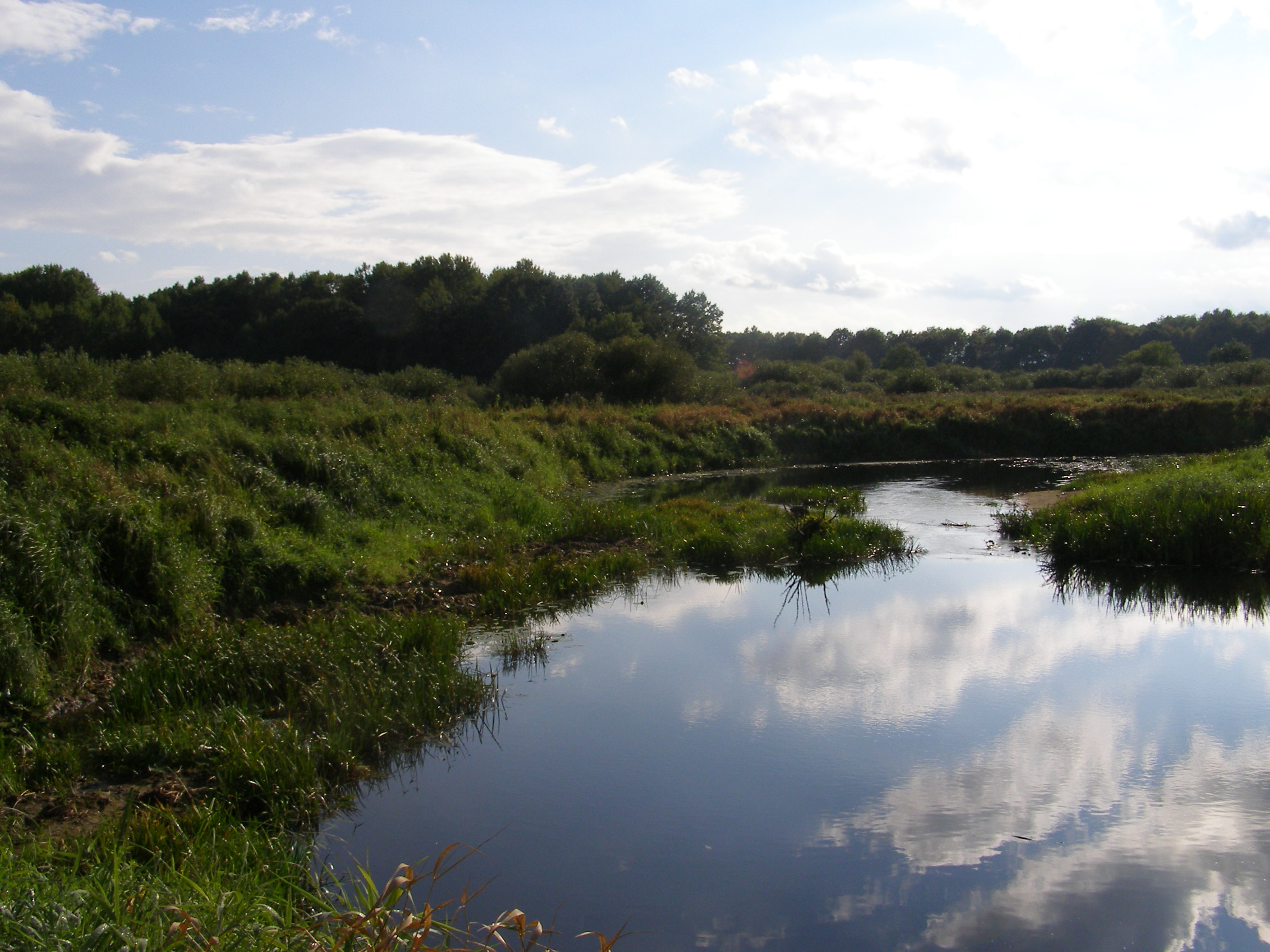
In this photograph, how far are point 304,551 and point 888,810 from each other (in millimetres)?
8128

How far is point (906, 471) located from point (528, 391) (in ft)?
55.2

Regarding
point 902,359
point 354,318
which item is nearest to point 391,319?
point 354,318

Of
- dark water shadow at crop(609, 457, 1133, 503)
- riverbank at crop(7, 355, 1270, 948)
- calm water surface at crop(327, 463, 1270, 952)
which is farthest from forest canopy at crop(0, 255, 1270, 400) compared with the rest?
calm water surface at crop(327, 463, 1270, 952)

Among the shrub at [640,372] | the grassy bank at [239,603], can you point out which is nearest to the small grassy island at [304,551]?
the grassy bank at [239,603]

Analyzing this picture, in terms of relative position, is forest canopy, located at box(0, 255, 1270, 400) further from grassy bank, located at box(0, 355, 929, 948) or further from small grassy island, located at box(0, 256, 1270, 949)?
grassy bank, located at box(0, 355, 929, 948)

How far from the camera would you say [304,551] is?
37.5 feet

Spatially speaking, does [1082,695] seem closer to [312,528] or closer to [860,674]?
[860,674]

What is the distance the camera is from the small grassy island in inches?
197

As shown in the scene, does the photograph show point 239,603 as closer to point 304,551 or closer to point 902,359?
point 304,551

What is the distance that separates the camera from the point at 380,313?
60.7 meters

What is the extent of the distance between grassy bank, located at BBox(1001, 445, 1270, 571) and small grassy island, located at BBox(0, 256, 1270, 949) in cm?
5

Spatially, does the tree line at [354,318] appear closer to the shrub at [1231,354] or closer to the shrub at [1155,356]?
the shrub at [1155,356]

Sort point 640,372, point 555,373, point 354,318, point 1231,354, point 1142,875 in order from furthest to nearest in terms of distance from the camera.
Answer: point 1231,354 < point 354,318 < point 640,372 < point 555,373 < point 1142,875

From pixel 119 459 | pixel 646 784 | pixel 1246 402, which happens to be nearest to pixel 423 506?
pixel 119 459
